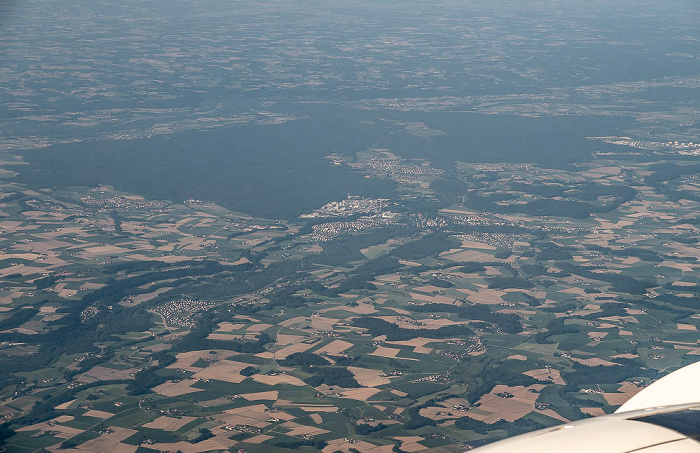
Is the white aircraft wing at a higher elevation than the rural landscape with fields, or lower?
higher

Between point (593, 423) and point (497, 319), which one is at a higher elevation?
point (593, 423)

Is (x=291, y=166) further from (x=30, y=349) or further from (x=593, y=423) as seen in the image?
(x=593, y=423)

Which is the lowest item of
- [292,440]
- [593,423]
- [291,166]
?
[291,166]

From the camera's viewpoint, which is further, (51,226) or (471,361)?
(51,226)

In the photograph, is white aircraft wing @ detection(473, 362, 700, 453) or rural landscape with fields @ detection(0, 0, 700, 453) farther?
rural landscape with fields @ detection(0, 0, 700, 453)

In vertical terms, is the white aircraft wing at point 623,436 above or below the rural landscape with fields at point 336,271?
above

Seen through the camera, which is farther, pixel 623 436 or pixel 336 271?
pixel 336 271

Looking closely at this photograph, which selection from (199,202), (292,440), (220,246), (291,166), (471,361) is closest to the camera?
(292,440)

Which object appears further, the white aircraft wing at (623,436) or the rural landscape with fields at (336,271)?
the rural landscape with fields at (336,271)

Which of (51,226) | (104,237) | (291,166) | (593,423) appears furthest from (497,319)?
(291,166)

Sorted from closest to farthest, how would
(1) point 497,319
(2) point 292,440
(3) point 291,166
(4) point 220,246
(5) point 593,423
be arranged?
(5) point 593,423, (2) point 292,440, (1) point 497,319, (4) point 220,246, (3) point 291,166

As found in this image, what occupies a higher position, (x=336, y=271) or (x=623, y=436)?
(x=623, y=436)
